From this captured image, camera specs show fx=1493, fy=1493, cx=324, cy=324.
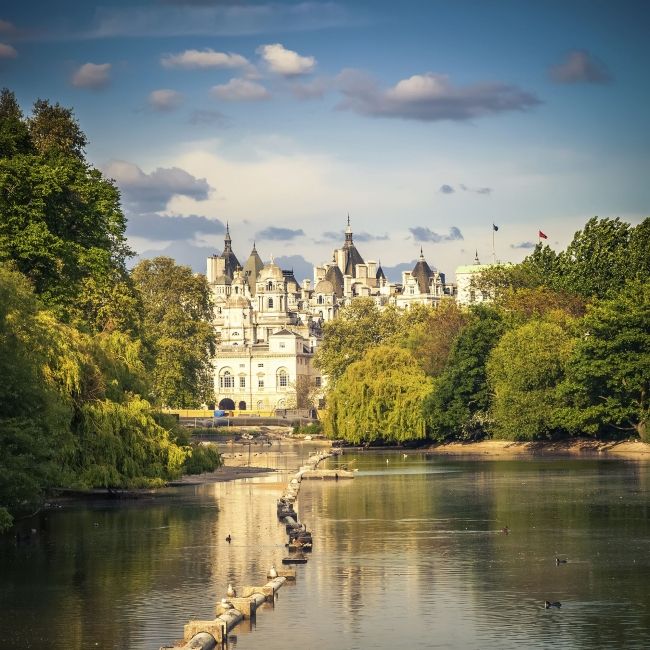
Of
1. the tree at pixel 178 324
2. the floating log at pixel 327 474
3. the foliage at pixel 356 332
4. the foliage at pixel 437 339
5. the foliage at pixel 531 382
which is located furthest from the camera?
the foliage at pixel 356 332

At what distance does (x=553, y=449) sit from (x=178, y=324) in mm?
33172

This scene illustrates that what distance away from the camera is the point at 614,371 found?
87562 millimetres

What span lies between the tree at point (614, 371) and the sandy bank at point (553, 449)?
1.01m

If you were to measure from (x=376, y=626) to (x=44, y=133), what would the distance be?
46.7m

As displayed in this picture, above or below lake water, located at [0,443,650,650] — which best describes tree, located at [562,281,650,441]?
above

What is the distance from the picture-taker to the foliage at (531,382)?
91438 mm

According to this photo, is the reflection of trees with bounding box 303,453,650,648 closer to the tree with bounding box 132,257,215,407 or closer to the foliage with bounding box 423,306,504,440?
the foliage with bounding box 423,306,504,440

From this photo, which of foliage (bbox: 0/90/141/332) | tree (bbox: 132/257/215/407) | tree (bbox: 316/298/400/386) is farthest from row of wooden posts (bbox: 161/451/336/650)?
tree (bbox: 316/298/400/386)

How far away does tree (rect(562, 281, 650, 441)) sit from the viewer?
286ft

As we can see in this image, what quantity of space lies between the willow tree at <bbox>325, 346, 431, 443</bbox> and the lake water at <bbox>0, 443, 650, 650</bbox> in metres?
41.4

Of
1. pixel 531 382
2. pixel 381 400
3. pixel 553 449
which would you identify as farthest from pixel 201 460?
pixel 381 400

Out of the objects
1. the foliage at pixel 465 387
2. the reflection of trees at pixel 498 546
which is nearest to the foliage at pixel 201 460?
the reflection of trees at pixel 498 546

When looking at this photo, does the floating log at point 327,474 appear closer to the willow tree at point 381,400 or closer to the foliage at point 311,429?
the willow tree at point 381,400

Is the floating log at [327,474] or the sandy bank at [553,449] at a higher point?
the sandy bank at [553,449]
